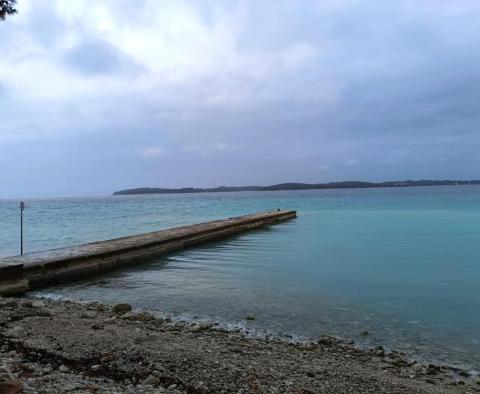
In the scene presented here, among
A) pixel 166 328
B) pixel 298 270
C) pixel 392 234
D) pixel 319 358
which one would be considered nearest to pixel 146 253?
pixel 298 270

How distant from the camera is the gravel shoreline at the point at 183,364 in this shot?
3773mm

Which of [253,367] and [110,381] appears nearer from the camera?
[110,381]

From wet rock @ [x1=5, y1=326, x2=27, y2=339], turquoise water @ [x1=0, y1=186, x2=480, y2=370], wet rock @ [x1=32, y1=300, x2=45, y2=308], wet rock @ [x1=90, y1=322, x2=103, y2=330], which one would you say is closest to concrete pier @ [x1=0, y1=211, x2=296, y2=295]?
turquoise water @ [x1=0, y1=186, x2=480, y2=370]

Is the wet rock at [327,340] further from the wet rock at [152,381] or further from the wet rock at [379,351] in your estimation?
the wet rock at [152,381]

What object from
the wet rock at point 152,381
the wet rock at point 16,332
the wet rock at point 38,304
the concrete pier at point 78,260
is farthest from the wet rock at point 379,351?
the concrete pier at point 78,260

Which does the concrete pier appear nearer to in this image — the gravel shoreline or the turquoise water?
the turquoise water

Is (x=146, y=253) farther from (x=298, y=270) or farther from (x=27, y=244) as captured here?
(x=27, y=244)

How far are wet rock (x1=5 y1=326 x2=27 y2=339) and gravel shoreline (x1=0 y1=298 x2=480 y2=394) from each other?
1 centimetres

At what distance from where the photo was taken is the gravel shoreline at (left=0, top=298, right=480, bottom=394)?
149 inches

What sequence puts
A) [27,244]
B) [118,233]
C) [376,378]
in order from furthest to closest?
[118,233], [27,244], [376,378]

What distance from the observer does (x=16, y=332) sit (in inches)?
203

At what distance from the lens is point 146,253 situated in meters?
13.2

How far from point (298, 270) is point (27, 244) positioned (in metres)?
12.9

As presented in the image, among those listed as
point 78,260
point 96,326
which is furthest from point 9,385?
point 78,260
